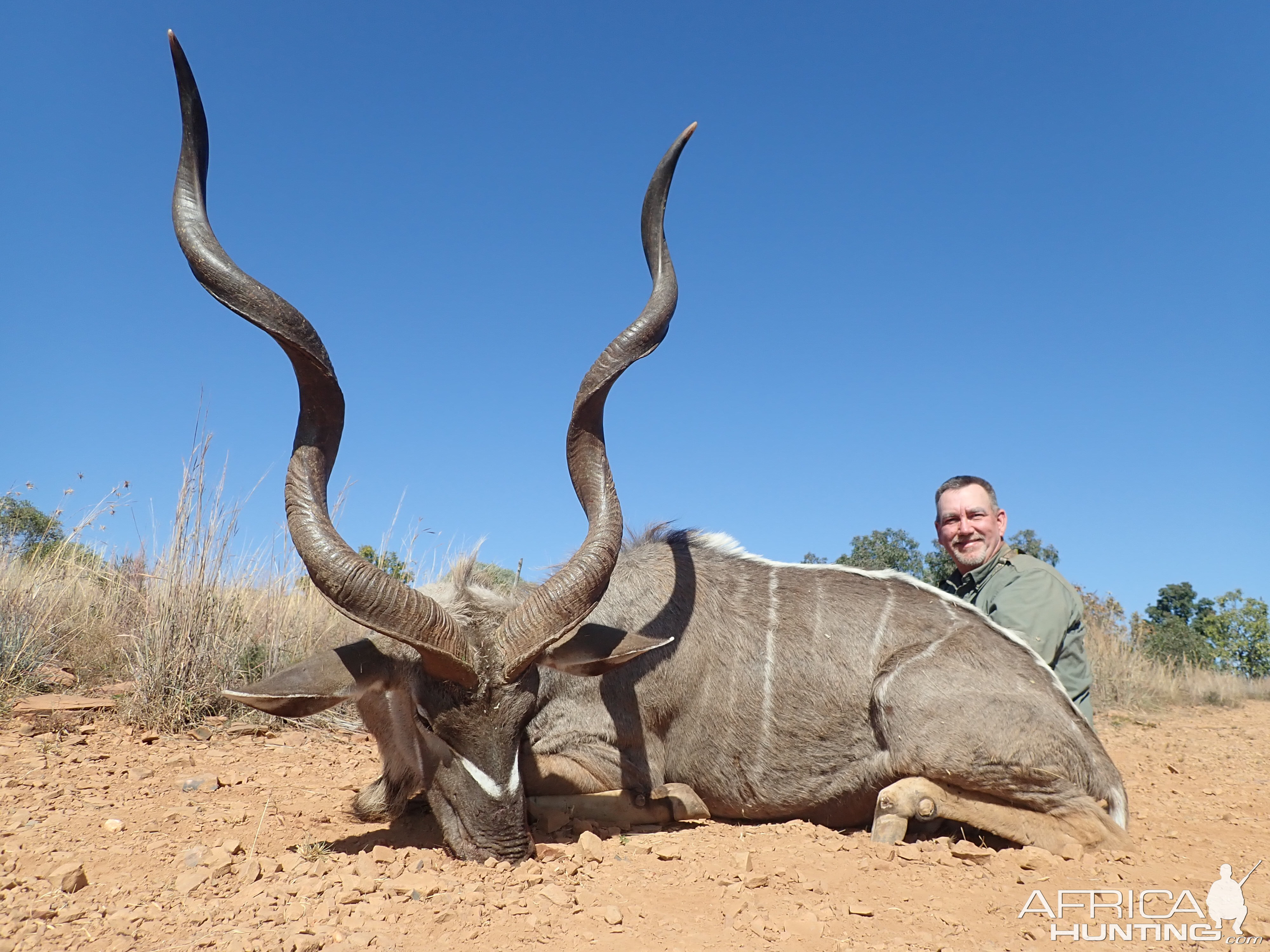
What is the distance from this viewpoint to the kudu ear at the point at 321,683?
3.57m

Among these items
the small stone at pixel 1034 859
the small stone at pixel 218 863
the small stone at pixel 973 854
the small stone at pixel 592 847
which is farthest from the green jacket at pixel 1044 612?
the small stone at pixel 218 863

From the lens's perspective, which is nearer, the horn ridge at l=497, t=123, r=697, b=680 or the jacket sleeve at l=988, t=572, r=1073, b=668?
the horn ridge at l=497, t=123, r=697, b=680

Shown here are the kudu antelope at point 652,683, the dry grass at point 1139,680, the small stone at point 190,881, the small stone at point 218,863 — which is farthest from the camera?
the dry grass at point 1139,680

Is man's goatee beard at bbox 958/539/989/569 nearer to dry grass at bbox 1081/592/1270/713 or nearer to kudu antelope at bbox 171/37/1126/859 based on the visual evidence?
kudu antelope at bbox 171/37/1126/859

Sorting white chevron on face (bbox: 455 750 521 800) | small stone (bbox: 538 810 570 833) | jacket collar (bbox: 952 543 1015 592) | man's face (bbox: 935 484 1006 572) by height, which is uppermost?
man's face (bbox: 935 484 1006 572)

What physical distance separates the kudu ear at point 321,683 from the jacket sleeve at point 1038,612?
3.36 m

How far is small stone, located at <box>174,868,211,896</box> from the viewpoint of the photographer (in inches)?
129

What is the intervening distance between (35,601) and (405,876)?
5209 mm

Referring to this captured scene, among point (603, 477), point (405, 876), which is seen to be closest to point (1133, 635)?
point (603, 477)

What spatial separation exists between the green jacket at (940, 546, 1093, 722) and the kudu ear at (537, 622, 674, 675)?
2203 mm

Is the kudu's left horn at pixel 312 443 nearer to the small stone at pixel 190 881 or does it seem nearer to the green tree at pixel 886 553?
the small stone at pixel 190 881

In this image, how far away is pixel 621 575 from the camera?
5.14 m

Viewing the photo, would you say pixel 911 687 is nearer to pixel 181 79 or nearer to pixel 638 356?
pixel 638 356

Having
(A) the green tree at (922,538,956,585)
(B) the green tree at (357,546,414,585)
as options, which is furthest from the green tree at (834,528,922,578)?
(B) the green tree at (357,546,414,585)
